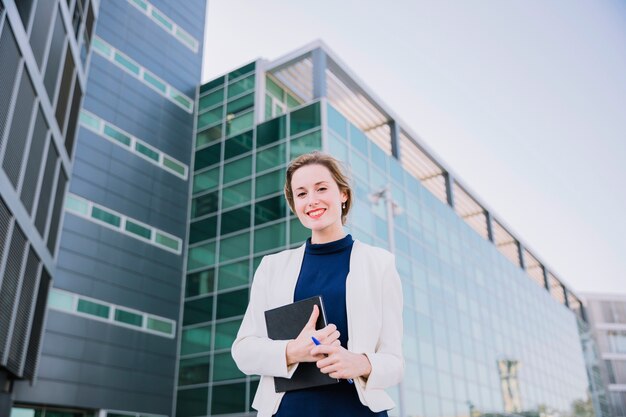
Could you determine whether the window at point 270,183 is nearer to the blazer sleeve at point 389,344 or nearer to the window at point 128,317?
the window at point 128,317

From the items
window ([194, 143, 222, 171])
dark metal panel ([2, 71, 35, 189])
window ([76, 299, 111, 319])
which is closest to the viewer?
Answer: dark metal panel ([2, 71, 35, 189])

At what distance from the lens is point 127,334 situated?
21688mm

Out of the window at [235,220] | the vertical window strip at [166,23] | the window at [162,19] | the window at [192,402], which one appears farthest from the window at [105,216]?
the window at [162,19]

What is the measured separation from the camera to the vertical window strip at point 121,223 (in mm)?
21500

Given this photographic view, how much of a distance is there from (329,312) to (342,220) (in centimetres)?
55

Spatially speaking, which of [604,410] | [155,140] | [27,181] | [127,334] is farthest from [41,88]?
[604,410]

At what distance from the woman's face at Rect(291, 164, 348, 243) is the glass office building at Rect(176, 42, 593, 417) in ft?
50.0

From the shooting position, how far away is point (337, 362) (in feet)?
6.57

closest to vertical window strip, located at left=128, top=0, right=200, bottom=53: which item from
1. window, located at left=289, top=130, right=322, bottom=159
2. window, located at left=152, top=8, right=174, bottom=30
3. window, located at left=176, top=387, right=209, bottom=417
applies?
window, located at left=152, top=8, right=174, bottom=30

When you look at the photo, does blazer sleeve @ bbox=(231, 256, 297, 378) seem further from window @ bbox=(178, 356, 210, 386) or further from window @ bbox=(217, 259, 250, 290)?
window @ bbox=(178, 356, 210, 386)

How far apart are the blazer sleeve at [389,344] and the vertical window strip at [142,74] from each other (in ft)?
80.6

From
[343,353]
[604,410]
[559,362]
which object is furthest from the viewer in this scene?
[604,410]

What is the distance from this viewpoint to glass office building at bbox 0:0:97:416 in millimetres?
15164

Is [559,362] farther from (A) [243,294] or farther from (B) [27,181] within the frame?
(B) [27,181]
